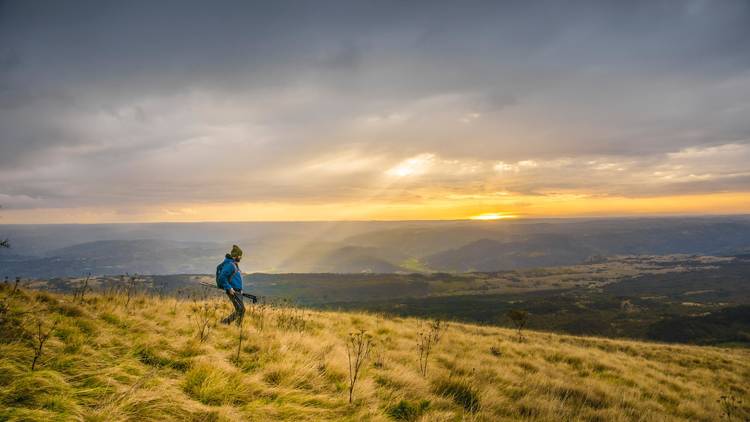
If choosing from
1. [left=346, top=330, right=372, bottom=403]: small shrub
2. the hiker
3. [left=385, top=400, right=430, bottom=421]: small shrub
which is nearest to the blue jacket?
the hiker

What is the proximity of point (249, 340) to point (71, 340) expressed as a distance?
10.1 feet

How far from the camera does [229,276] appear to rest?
9664mm

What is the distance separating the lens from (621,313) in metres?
114

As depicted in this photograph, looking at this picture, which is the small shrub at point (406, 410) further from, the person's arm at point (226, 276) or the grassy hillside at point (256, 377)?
the person's arm at point (226, 276)

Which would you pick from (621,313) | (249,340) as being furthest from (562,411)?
(621,313)

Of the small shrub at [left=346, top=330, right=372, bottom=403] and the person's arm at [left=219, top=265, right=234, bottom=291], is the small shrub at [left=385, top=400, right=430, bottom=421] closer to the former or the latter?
the small shrub at [left=346, top=330, right=372, bottom=403]

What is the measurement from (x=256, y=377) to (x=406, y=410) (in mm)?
2454

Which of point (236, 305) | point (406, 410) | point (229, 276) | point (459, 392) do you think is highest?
point (229, 276)

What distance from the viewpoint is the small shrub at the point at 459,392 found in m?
6.44

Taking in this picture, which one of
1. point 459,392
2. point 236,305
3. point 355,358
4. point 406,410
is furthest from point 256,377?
point 236,305

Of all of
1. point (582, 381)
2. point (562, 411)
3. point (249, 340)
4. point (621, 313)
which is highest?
point (249, 340)

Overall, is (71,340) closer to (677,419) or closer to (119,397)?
(119,397)

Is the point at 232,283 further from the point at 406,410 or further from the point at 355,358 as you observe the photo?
the point at 406,410

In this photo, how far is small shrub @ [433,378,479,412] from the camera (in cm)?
644
